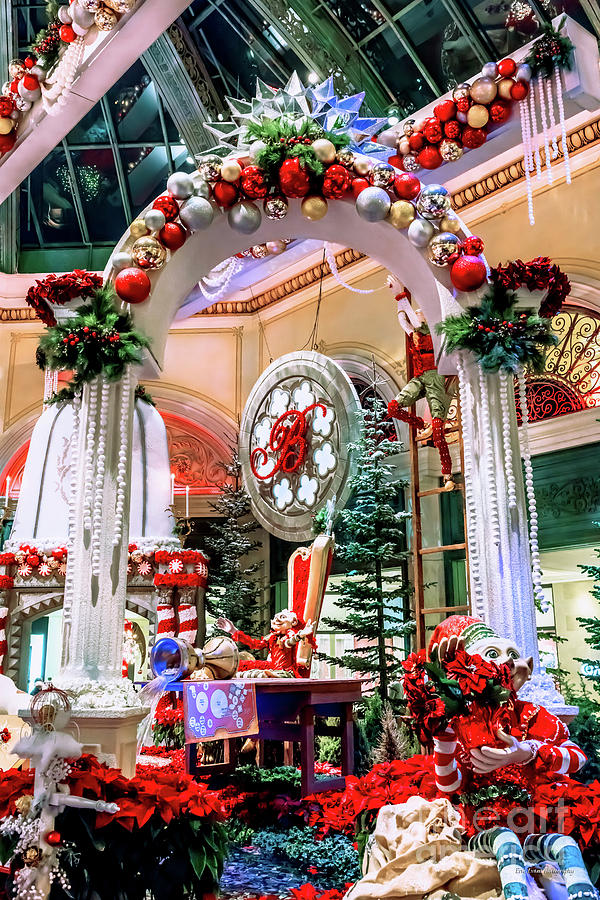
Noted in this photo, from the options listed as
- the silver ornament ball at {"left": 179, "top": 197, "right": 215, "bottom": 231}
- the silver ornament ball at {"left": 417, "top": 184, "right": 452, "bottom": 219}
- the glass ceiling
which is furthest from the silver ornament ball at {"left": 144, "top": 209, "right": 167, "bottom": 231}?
the glass ceiling

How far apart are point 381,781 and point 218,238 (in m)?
3.23

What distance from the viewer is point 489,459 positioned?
15.0ft

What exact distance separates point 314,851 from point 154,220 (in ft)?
12.5

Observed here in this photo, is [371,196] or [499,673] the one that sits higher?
[371,196]

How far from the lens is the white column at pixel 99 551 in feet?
13.8

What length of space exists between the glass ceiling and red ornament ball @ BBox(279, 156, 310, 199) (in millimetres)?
3070

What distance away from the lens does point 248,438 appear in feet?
35.5

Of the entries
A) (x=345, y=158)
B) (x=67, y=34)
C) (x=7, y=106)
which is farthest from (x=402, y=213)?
(x=7, y=106)

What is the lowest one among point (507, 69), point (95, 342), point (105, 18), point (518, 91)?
point (95, 342)

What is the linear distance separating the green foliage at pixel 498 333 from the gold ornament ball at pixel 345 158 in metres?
1.13

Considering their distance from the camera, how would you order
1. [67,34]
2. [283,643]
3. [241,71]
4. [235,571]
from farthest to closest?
[241,71], [235,571], [283,643], [67,34]

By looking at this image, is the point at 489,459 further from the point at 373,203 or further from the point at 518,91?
the point at 518,91

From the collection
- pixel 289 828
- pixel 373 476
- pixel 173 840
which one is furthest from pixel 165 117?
pixel 173 840

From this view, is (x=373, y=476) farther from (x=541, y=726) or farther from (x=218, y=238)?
(x=541, y=726)
